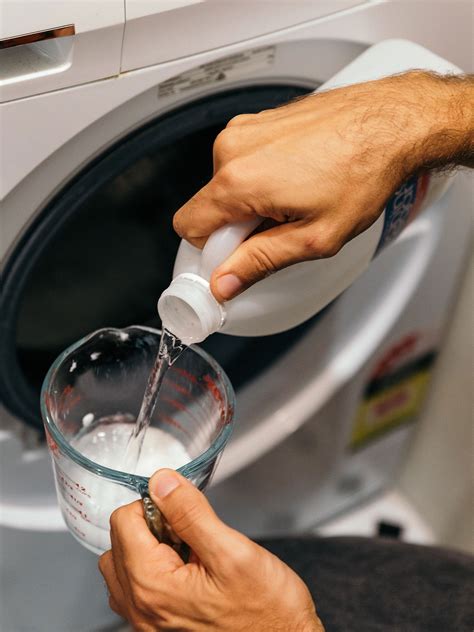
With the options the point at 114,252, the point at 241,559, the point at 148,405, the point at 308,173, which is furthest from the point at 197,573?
the point at 114,252

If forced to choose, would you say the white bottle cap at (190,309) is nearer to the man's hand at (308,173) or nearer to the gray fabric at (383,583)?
the man's hand at (308,173)

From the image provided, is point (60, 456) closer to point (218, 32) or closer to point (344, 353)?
point (218, 32)

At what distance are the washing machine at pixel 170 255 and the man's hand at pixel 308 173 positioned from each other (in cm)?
8

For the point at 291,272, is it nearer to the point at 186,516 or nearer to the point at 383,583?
the point at 186,516

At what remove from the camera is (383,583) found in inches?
27.3

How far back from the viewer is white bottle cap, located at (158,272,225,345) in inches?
19.8

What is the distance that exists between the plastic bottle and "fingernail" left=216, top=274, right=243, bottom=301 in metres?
0.01

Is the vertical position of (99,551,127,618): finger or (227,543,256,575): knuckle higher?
(227,543,256,575): knuckle

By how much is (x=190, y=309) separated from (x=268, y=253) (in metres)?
0.06

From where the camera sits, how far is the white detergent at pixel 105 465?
1.80 feet

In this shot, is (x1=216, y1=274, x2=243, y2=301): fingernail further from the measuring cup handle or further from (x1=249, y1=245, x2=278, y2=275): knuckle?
the measuring cup handle

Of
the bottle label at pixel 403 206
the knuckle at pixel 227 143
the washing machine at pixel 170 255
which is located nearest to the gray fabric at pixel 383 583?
the washing machine at pixel 170 255

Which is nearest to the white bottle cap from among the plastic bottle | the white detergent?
the plastic bottle

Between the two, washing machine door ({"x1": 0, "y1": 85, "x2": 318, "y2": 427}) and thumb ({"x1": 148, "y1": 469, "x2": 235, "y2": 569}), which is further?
washing machine door ({"x1": 0, "y1": 85, "x2": 318, "y2": 427})
